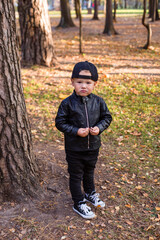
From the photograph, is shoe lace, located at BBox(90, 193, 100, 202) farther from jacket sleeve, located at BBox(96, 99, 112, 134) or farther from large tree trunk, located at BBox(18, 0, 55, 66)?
large tree trunk, located at BBox(18, 0, 55, 66)

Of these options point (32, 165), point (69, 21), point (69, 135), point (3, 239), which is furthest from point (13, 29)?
point (69, 21)

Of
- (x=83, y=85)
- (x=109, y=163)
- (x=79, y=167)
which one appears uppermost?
(x=83, y=85)

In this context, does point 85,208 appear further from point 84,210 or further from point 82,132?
point 82,132

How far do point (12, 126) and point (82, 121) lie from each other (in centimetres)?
81

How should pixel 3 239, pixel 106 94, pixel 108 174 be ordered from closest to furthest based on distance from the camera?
pixel 3 239 < pixel 108 174 < pixel 106 94

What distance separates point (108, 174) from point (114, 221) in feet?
3.35

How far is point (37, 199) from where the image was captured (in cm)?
326

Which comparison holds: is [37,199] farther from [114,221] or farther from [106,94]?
[106,94]

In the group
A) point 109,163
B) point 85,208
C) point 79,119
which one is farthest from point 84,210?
point 109,163

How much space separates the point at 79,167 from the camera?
296cm

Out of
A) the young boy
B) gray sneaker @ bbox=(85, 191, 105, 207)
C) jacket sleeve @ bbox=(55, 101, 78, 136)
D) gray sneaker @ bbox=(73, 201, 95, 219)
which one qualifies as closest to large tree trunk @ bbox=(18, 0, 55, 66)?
the young boy

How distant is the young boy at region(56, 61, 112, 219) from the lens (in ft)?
8.93

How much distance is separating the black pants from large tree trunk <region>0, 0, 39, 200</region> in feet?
1.84

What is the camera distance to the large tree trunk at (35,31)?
8141mm
